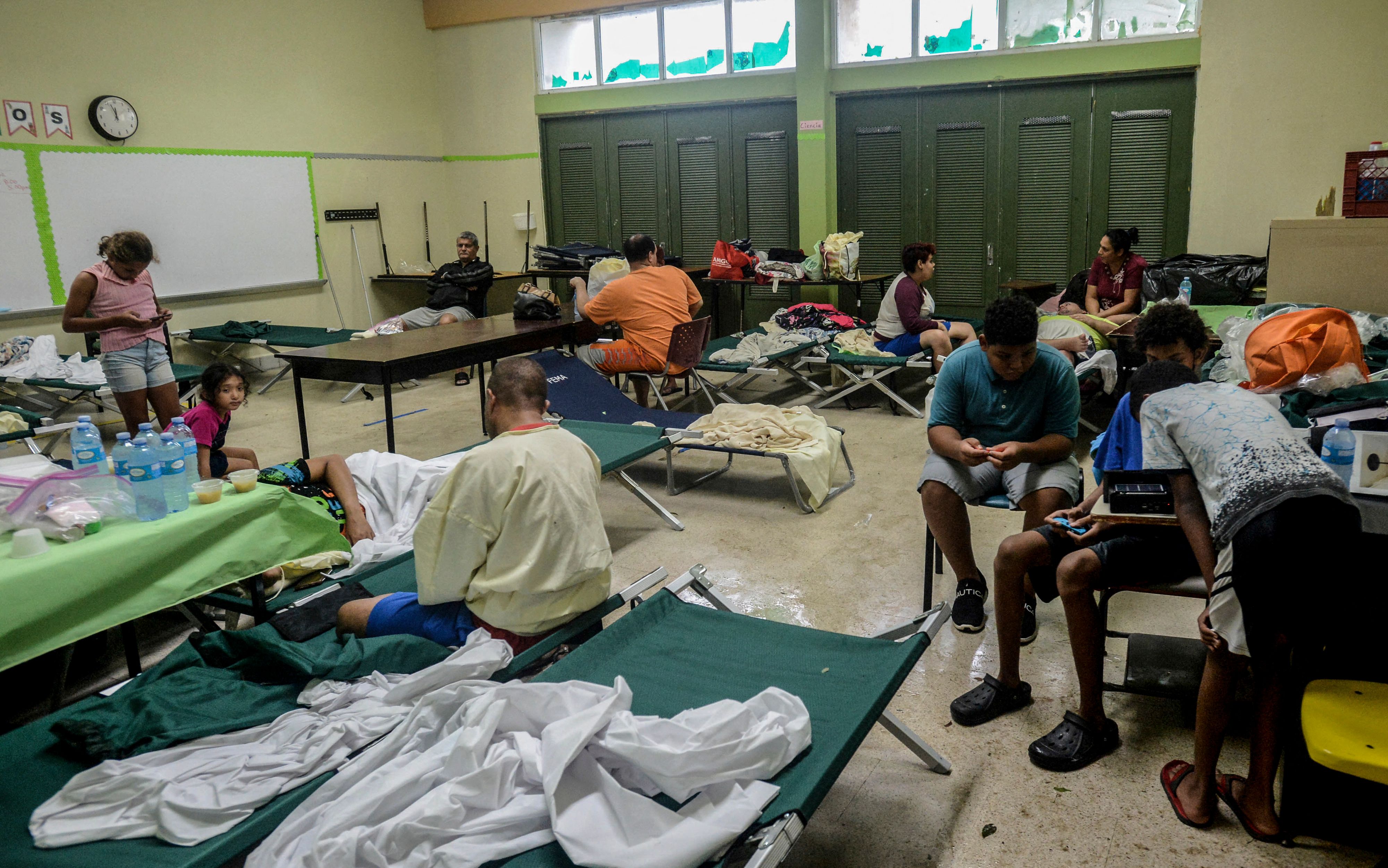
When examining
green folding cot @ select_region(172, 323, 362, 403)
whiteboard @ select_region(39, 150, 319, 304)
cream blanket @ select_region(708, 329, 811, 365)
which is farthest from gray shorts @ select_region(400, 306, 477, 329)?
cream blanket @ select_region(708, 329, 811, 365)

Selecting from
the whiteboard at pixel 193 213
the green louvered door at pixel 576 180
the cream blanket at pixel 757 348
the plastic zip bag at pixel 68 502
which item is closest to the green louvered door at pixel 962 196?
the cream blanket at pixel 757 348

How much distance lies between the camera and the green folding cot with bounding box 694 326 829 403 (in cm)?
628

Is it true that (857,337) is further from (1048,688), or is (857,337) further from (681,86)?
(1048,688)

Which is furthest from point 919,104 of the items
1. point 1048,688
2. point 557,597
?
point 557,597

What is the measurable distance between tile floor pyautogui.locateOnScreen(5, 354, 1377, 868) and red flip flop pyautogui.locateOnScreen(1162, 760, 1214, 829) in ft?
0.07

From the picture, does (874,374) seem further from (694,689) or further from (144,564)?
(144,564)

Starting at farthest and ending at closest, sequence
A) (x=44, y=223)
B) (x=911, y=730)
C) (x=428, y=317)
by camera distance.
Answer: (x=428, y=317) → (x=44, y=223) → (x=911, y=730)

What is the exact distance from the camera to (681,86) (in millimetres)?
8992

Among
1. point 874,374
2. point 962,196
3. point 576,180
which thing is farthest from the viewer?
point 576,180

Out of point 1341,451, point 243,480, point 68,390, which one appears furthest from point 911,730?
point 68,390

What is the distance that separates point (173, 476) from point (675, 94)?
730 centimetres

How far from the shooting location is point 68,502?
2518 mm

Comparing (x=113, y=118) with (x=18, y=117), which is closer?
(x=18, y=117)

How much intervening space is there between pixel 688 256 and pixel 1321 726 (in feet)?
26.1
